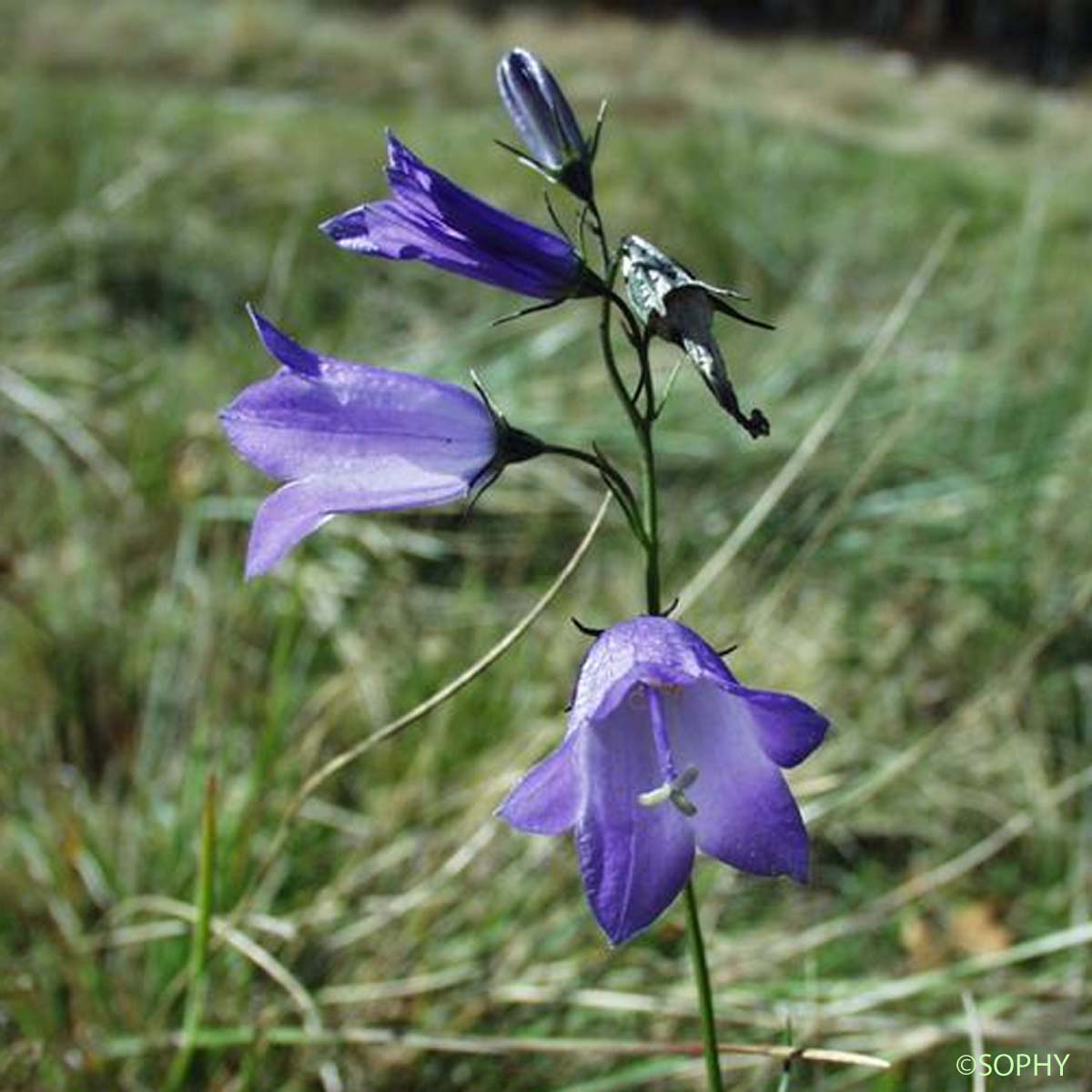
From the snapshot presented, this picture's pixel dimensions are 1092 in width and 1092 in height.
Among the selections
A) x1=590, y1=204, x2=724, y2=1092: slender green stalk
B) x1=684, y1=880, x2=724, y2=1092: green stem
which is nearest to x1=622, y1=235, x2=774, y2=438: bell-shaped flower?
x1=590, y1=204, x2=724, y2=1092: slender green stalk

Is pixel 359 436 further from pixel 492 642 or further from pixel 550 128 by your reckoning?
pixel 492 642

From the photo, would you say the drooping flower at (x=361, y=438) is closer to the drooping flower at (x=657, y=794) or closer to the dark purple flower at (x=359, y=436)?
the dark purple flower at (x=359, y=436)

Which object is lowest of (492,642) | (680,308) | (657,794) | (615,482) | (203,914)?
(492,642)

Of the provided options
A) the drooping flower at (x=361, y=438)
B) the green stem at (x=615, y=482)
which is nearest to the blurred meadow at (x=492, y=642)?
the drooping flower at (x=361, y=438)

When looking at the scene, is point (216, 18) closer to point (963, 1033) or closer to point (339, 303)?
point (339, 303)

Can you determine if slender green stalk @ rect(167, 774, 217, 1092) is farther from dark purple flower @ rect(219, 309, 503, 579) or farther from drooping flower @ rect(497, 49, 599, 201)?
drooping flower @ rect(497, 49, 599, 201)

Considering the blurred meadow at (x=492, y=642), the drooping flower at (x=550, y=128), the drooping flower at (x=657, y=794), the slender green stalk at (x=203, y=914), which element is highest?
the drooping flower at (x=550, y=128)

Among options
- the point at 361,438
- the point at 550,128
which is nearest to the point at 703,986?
the point at 361,438
